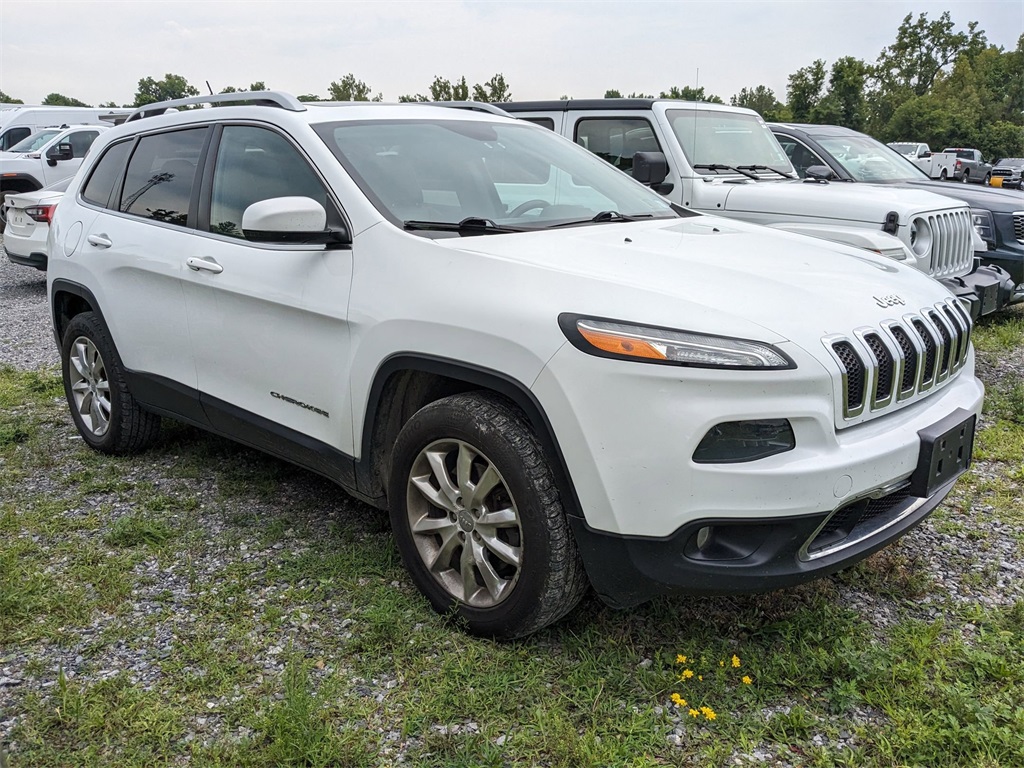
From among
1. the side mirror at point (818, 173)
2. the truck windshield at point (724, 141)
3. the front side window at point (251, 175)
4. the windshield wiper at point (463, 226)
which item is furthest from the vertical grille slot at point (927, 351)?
the side mirror at point (818, 173)

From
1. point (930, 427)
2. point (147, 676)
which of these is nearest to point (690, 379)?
point (930, 427)

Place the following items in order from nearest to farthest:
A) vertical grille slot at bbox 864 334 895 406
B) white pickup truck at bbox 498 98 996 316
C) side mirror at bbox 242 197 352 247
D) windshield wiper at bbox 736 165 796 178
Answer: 1. vertical grille slot at bbox 864 334 895 406
2. side mirror at bbox 242 197 352 247
3. white pickup truck at bbox 498 98 996 316
4. windshield wiper at bbox 736 165 796 178

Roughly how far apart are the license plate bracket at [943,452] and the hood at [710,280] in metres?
0.38

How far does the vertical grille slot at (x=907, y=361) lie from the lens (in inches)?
107

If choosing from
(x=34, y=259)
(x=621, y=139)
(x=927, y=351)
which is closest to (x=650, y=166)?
(x=621, y=139)

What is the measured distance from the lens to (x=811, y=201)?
21.4 ft

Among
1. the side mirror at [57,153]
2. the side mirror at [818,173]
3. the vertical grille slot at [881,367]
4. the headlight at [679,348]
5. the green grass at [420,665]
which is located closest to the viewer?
the headlight at [679,348]

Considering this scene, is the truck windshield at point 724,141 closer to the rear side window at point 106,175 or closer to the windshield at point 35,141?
the rear side window at point 106,175

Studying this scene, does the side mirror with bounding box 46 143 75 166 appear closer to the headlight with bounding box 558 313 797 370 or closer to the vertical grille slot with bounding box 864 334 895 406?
the headlight with bounding box 558 313 797 370

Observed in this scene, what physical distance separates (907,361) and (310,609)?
2.23m

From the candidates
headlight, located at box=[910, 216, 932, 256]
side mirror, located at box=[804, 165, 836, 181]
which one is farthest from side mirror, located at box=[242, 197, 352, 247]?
side mirror, located at box=[804, 165, 836, 181]

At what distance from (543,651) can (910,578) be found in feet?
4.90

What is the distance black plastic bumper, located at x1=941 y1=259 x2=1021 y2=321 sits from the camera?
229 inches

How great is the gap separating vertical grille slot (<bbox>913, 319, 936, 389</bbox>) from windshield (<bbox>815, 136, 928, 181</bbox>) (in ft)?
21.4
